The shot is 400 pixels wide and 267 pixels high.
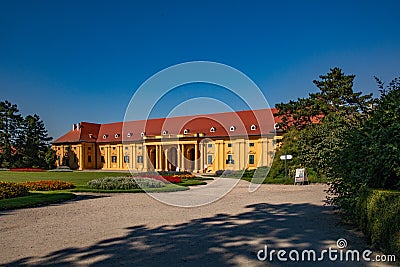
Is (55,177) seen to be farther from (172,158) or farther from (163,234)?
(172,158)

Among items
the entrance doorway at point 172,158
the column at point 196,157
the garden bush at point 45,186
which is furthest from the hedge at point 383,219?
the entrance doorway at point 172,158

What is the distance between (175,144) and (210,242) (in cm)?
4712

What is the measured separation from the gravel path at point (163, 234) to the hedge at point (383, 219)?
18.1 inches

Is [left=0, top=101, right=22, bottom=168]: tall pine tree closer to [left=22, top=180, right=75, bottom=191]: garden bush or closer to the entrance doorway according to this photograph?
the entrance doorway

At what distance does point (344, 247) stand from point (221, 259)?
2566 millimetres

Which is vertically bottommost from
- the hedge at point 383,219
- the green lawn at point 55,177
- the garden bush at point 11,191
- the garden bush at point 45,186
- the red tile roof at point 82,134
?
the green lawn at point 55,177

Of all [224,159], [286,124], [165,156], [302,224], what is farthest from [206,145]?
[302,224]

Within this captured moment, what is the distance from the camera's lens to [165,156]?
5672cm

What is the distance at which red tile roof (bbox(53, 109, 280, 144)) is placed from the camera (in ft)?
165

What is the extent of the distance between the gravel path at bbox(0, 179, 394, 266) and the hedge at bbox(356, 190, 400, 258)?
18.1 inches

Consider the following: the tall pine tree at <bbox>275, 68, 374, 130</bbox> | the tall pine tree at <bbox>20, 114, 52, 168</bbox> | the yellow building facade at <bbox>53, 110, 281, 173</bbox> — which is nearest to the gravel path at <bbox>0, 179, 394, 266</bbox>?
the tall pine tree at <bbox>275, 68, 374, 130</bbox>

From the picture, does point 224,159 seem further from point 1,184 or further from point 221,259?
point 221,259

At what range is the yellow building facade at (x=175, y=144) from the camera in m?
48.8

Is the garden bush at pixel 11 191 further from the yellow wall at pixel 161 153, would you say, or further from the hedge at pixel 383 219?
the yellow wall at pixel 161 153
